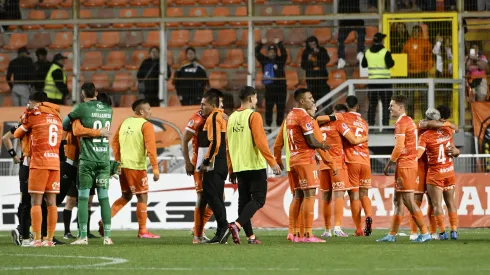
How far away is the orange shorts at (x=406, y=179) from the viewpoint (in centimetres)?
1501

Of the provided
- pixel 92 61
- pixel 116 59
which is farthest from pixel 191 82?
pixel 92 61

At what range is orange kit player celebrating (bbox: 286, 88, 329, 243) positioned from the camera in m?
14.4

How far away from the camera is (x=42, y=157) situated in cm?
1391

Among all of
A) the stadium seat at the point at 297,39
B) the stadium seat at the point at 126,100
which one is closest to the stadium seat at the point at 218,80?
the stadium seat at the point at 297,39

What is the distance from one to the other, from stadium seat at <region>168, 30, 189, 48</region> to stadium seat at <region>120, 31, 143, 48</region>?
2.49ft

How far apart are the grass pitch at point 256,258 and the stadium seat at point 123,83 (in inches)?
425

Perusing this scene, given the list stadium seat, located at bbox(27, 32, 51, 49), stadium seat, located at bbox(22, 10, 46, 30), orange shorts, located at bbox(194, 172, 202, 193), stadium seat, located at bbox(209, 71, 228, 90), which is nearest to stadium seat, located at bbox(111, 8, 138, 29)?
stadium seat, located at bbox(22, 10, 46, 30)

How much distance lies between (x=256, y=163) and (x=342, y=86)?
9487 mm

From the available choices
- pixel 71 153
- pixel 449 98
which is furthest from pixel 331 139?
pixel 449 98

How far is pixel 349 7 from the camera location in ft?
82.1

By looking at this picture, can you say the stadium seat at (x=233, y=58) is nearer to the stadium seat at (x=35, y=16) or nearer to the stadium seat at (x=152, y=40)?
the stadium seat at (x=152, y=40)

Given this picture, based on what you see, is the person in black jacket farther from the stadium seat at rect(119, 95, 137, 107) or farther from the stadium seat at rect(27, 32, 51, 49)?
the stadium seat at rect(27, 32, 51, 49)

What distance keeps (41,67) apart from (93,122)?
37.0 ft

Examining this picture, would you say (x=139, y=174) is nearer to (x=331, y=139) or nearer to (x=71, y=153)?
(x=71, y=153)
